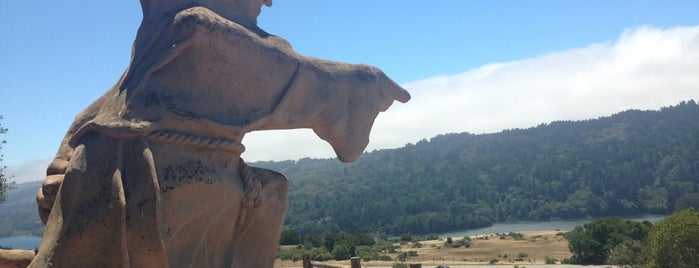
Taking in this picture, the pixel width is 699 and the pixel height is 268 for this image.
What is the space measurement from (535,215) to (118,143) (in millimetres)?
108768

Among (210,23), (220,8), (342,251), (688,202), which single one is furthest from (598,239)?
(210,23)

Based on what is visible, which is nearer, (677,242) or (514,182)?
(677,242)

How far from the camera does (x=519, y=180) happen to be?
12500cm

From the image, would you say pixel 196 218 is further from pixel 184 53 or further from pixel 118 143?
pixel 184 53

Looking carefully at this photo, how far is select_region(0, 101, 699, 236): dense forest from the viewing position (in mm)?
96188

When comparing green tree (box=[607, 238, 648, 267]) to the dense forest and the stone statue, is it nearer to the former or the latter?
the stone statue

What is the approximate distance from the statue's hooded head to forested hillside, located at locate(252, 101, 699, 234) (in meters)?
78.7

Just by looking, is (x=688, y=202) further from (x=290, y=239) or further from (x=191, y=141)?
(x=191, y=141)

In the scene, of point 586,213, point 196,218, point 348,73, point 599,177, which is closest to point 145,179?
point 196,218

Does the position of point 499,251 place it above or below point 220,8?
below

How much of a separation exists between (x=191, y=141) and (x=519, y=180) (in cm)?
12638

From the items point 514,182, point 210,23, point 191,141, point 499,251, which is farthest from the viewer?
point 514,182

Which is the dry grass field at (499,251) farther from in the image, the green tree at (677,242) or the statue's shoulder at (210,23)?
the statue's shoulder at (210,23)

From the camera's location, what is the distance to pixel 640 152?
397ft
